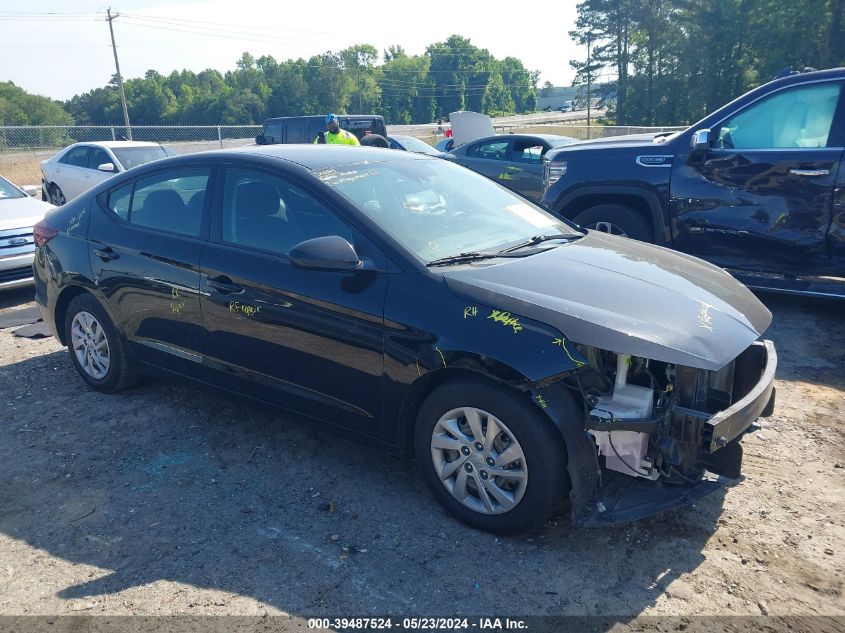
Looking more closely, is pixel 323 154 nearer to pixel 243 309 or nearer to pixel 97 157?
pixel 243 309

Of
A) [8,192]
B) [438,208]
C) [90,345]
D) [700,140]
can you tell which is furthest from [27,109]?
[438,208]

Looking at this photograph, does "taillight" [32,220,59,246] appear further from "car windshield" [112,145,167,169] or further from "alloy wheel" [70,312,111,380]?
"car windshield" [112,145,167,169]

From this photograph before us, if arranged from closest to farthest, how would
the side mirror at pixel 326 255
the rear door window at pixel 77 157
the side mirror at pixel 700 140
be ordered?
1. the side mirror at pixel 326 255
2. the side mirror at pixel 700 140
3. the rear door window at pixel 77 157

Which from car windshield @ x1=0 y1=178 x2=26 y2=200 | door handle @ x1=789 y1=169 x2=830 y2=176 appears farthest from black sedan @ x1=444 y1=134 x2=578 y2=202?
car windshield @ x1=0 y1=178 x2=26 y2=200

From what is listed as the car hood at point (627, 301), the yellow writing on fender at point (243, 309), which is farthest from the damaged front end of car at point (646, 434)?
the yellow writing on fender at point (243, 309)

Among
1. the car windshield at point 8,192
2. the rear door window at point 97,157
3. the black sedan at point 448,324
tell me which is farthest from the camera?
the rear door window at point 97,157

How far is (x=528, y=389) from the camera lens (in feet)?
9.41

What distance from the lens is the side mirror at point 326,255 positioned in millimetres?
3248

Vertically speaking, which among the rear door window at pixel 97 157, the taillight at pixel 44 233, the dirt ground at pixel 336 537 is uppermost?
the rear door window at pixel 97 157

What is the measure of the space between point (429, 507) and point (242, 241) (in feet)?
5.94

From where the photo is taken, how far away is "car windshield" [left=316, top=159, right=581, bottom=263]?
3.53 m

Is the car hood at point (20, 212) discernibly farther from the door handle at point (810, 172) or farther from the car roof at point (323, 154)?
the door handle at point (810, 172)

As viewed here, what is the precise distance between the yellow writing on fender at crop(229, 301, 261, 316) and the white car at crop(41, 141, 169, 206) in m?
8.92

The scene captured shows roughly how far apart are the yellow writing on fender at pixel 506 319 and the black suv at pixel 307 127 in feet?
48.4
